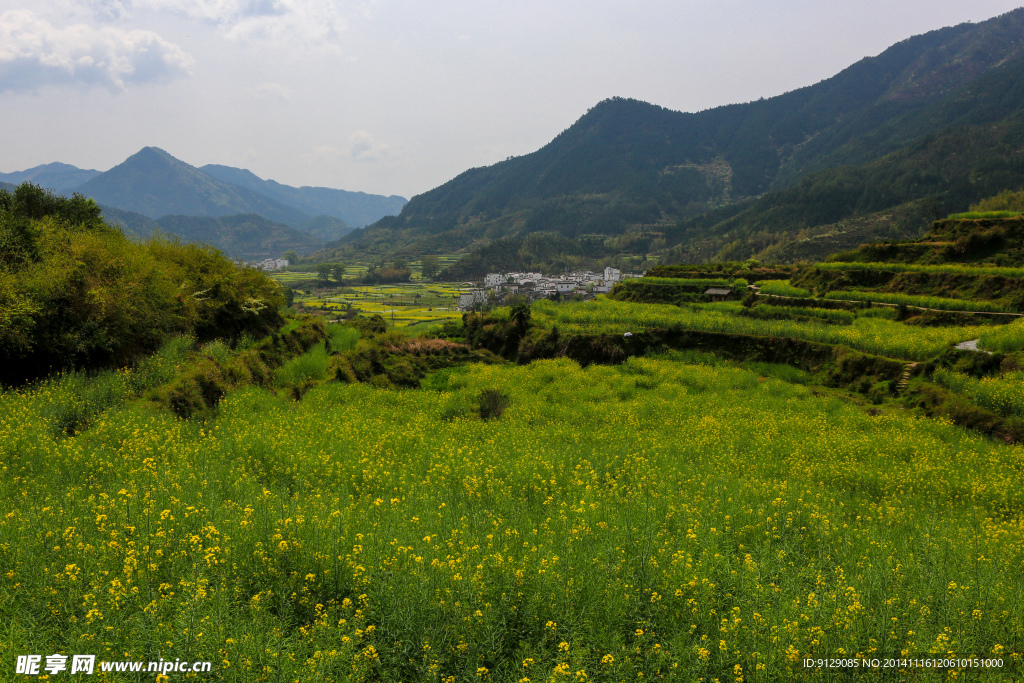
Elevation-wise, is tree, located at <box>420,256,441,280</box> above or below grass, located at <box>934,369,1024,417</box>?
above

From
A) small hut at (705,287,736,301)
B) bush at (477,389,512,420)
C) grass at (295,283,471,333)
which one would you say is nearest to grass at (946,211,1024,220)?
small hut at (705,287,736,301)

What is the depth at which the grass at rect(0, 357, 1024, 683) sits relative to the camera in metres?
5.02

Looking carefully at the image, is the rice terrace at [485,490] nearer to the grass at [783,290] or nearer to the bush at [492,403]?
the bush at [492,403]

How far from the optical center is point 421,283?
143250 mm

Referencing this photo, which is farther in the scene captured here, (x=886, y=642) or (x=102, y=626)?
(x=886, y=642)

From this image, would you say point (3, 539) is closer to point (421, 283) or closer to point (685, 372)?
point (685, 372)

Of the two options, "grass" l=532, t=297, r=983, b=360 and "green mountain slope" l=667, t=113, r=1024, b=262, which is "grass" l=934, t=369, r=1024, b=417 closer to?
"grass" l=532, t=297, r=983, b=360

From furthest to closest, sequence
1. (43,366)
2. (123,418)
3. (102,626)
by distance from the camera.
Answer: (43,366) < (123,418) < (102,626)

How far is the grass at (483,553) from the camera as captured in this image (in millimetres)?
5022

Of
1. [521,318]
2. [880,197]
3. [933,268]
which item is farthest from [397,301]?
[880,197]

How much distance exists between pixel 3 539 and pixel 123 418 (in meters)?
7.41

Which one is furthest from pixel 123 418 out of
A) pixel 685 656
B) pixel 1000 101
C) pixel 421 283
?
pixel 1000 101

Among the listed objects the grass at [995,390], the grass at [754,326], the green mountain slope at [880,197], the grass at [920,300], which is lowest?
the grass at [995,390]

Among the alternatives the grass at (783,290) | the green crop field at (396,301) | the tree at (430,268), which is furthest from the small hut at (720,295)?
the tree at (430,268)
